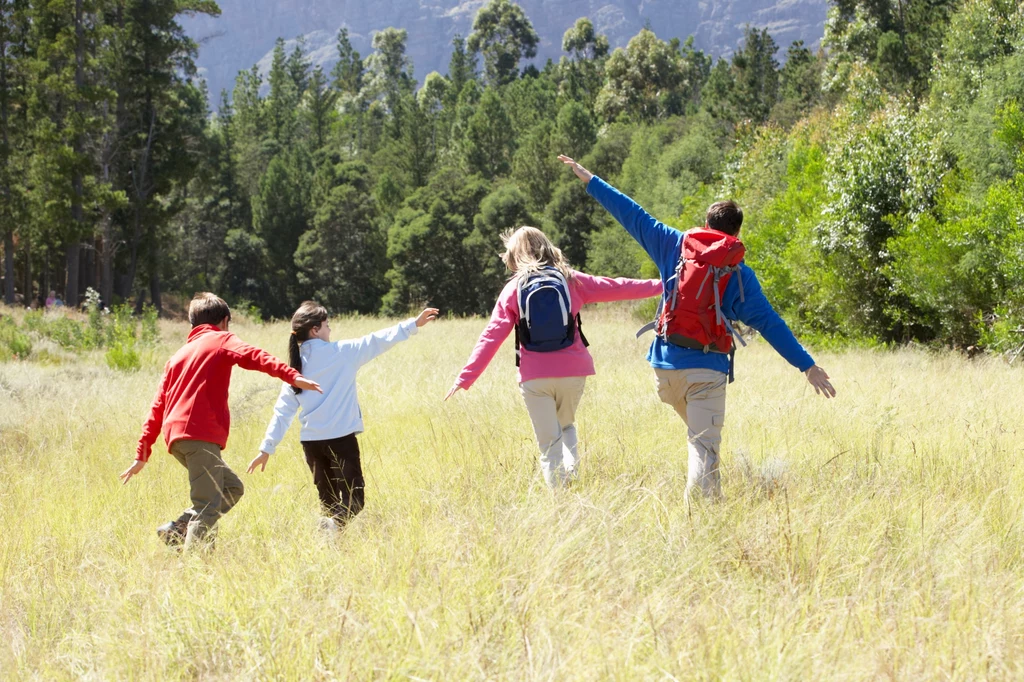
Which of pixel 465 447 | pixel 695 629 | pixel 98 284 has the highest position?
pixel 695 629

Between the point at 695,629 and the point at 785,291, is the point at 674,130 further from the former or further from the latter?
the point at 695,629

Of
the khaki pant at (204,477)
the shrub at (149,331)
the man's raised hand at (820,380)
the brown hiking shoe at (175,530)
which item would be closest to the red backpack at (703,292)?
the man's raised hand at (820,380)

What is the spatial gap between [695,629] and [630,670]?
15.9 inches

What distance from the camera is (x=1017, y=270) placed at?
13.4 meters

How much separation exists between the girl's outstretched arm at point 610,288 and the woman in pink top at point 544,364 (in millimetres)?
27

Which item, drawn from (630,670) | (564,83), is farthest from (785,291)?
(564,83)

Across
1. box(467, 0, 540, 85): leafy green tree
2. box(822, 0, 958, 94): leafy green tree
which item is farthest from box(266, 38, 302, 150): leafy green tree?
box(822, 0, 958, 94): leafy green tree

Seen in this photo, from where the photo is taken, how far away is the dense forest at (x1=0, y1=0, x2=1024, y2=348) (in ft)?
54.6

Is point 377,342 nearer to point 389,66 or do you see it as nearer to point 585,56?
point 585,56

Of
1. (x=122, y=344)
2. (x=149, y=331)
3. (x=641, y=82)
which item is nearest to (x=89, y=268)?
(x=149, y=331)

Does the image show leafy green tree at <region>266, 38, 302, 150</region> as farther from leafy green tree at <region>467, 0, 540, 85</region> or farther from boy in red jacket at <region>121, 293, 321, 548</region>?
boy in red jacket at <region>121, 293, 321, 548</region>

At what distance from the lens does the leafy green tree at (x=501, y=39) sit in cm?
10225

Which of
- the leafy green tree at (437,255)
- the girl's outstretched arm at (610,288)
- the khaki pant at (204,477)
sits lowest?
the leafy green tree at (437,255)

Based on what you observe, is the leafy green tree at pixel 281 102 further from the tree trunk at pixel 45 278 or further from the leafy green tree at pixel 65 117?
the leafy green tree at pixel 65 117
